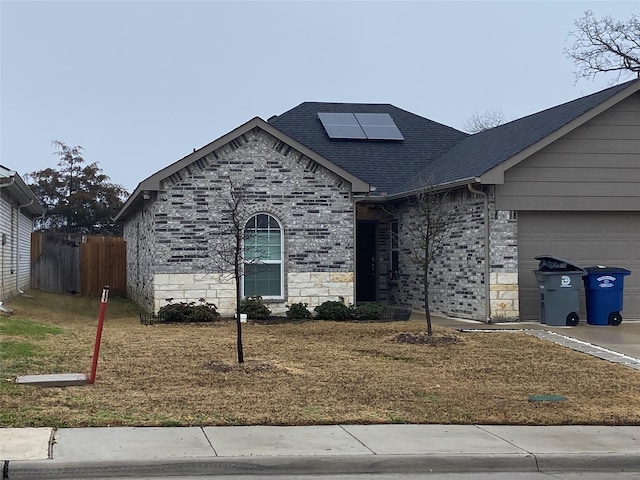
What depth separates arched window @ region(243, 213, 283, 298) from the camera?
18.7m

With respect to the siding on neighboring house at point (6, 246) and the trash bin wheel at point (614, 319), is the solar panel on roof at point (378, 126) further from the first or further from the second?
the siding on neighboring house at point (6, 246)

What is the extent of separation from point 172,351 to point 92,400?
3.76 m

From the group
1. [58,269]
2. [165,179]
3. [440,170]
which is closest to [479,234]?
[440,170]

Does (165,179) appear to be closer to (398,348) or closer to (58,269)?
(398,348)

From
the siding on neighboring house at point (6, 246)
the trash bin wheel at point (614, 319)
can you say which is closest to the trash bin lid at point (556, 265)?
the trash bin wheel at point (614, 319)

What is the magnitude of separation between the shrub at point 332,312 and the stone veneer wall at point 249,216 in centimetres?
52

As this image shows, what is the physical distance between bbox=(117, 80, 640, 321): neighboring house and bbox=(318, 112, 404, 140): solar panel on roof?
539 cm

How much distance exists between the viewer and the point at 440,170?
840 inches

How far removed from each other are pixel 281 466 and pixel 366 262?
16.6 meters

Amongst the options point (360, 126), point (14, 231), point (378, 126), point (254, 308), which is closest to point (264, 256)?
point (254, 308)

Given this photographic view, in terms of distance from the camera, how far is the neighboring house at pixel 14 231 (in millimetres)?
19844

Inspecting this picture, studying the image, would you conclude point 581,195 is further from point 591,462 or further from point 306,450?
point 306,450

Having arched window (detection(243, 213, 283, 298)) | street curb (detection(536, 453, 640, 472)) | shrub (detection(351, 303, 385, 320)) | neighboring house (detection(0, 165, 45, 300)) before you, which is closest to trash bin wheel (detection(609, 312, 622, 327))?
shrub (detection(351, 303, 385, 320))

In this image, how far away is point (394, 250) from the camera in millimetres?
22766
